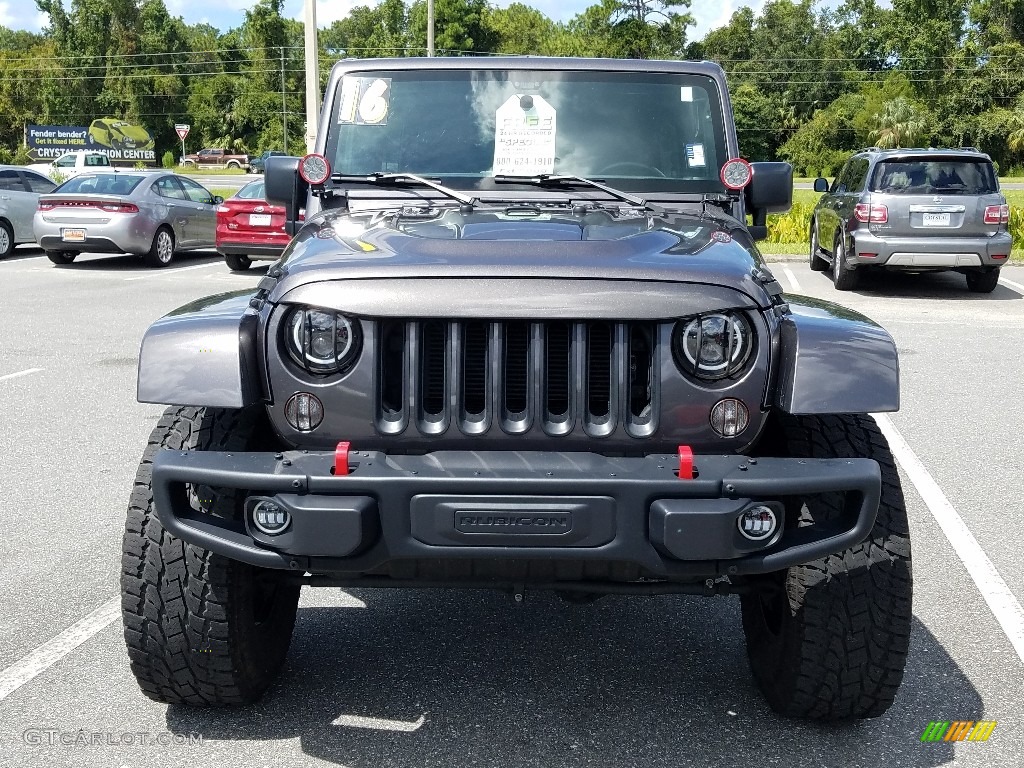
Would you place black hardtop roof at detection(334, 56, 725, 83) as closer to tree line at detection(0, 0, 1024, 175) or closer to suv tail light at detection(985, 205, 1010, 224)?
suv tail light at detection(985, 205, 1010, 224)

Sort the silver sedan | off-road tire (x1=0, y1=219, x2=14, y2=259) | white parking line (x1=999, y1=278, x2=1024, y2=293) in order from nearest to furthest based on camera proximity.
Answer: white parking line (x1=999, y1=278, x2=1024, y2=293)
the silver sedan
off-road tire (x1=0, y1=219, x2=14, y2=259)

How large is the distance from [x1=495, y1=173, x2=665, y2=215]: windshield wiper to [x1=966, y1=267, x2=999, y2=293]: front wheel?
12.1m

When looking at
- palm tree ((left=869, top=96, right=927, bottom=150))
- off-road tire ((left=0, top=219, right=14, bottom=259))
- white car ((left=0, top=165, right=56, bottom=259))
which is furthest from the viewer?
palm tree ((left=869, top=96, right=927, bottom=150))

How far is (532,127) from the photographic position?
14.7 feet

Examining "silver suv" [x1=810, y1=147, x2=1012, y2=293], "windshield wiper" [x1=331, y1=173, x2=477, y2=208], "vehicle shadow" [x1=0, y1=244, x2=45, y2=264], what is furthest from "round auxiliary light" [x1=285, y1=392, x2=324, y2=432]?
"vehicle shadow" [x1=0, y1=244, x2=45, y2=264]

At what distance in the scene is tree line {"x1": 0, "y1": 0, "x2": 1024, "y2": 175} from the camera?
76812 millimetres

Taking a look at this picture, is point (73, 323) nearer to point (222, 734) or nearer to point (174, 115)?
point (222, 734)

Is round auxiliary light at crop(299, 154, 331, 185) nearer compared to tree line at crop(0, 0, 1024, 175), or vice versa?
round auxiliary light at crop(299, 154, 331, 185)

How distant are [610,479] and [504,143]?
209 cm

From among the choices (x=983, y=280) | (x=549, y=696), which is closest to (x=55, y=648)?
(x=549, y=696)

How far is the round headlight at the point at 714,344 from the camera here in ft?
9.73

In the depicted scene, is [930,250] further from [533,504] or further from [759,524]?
[533,504]

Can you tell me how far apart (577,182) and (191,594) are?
198 cm

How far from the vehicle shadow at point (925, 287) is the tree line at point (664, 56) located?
2283 inches
